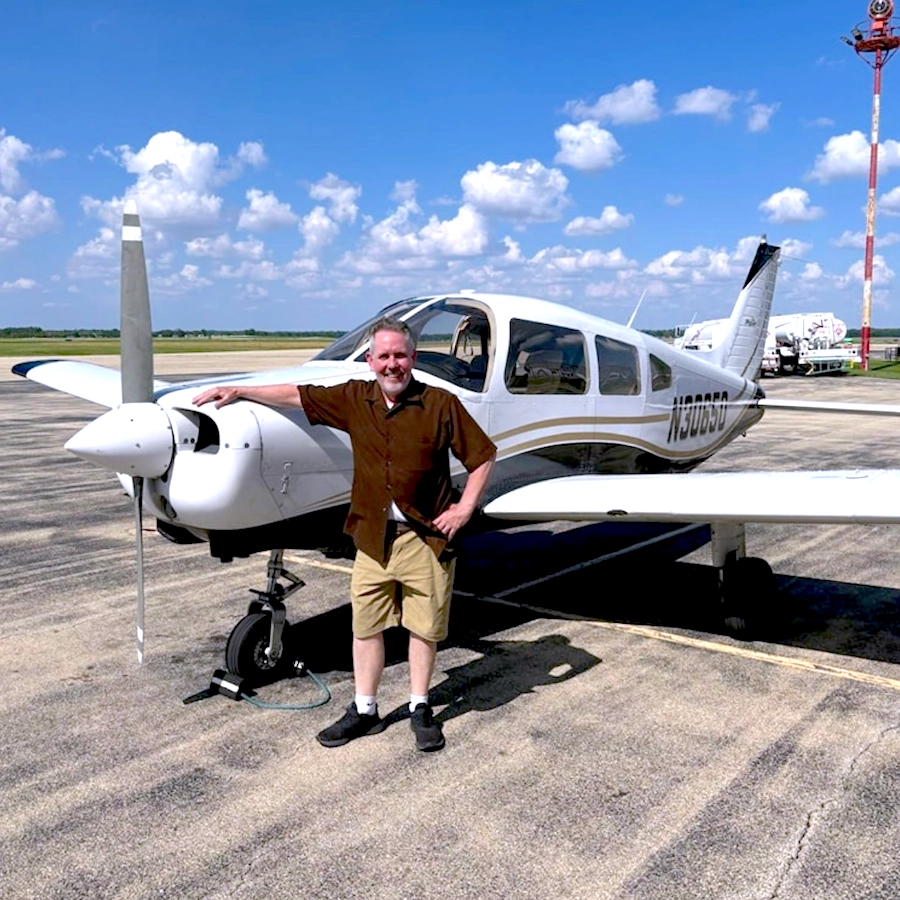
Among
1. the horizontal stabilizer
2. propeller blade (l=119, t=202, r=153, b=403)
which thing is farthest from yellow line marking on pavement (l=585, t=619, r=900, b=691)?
the horizontal stabilizer

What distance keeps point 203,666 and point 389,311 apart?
277 centimetres

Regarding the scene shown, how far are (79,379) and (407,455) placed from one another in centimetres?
494

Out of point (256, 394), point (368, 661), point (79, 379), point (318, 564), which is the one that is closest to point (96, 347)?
point (79, 379)

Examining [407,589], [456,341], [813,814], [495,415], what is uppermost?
[456,341]

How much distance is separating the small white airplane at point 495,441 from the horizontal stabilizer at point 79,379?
0.03m

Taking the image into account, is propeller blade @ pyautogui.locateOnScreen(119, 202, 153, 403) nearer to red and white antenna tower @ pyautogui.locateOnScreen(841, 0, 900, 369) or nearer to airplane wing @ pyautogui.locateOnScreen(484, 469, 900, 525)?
airplane wing @ pyautogui.locateOnScreen(484, 469, 900, 525)

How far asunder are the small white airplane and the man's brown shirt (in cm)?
56

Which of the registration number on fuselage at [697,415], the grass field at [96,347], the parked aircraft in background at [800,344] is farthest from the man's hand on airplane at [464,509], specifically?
the grass field at [96,347]

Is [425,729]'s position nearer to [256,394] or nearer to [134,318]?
[256,394]

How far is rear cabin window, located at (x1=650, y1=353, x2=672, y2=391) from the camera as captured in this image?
721 cm

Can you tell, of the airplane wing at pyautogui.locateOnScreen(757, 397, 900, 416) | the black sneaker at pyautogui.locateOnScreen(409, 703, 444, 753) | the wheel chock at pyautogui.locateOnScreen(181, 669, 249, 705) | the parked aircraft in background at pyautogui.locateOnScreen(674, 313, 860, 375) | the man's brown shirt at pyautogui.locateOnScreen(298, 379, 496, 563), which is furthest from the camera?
the parked aircraft in background at pyautogui.locateOnScreen(674, 313, 860, 375)

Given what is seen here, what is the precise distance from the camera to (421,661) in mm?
4113

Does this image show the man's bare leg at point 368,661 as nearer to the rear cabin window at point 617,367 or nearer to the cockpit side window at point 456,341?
the cockpit side window at point 456,341

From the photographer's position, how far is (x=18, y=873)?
3.12 metres
